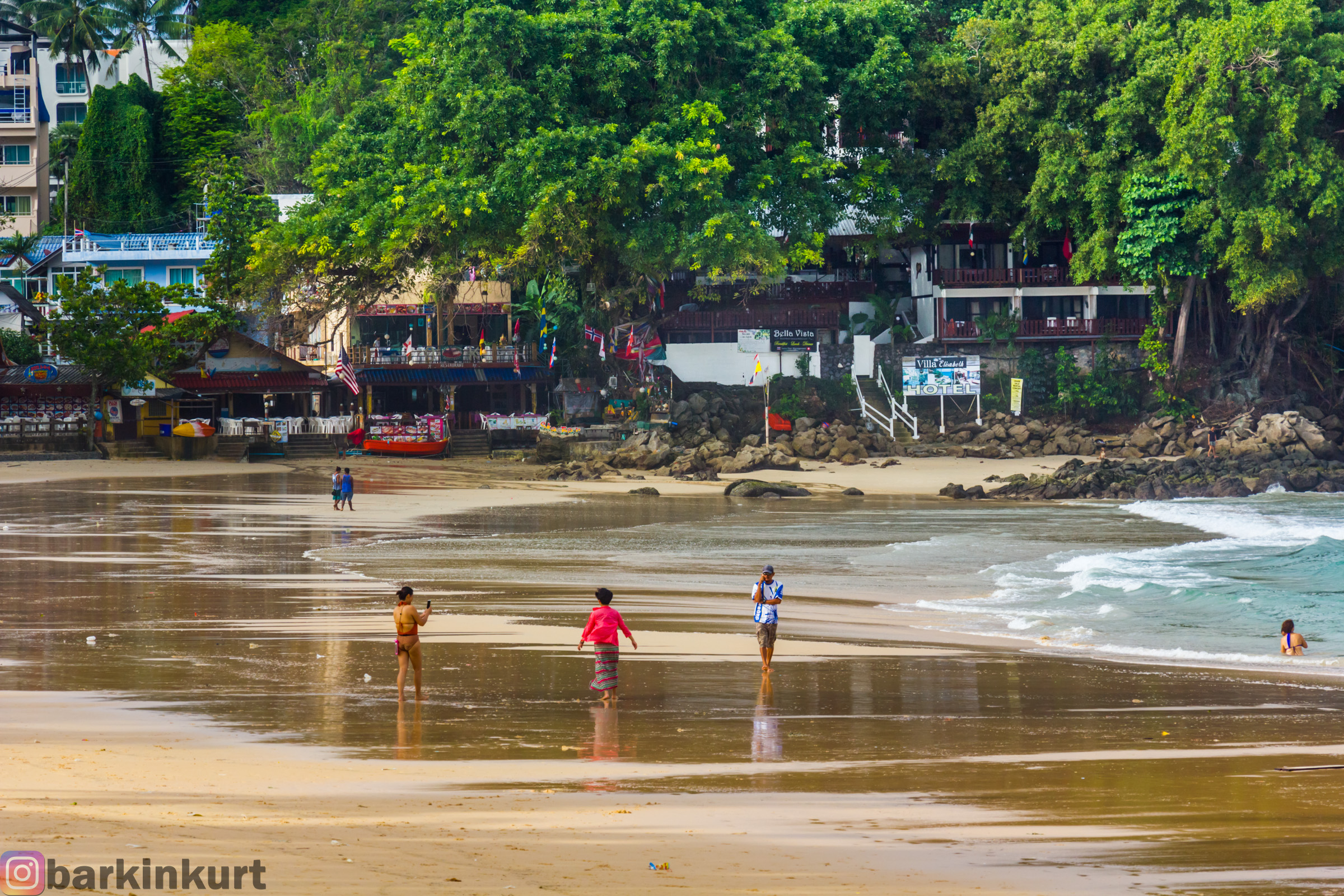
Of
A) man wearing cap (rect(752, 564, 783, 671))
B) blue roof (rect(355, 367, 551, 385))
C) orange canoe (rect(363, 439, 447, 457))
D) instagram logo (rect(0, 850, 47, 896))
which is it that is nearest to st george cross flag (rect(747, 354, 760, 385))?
blue roof (rect(355, 367, 551, 385))

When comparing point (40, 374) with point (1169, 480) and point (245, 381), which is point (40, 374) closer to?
point (245, 381)

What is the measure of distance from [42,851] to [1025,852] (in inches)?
228

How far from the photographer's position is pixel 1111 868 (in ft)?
25.1

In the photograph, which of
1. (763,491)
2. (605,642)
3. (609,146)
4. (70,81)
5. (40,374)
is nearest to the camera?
(605,642)

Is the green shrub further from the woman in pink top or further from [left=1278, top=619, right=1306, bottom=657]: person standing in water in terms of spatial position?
[left=1278, top=619, right=1306, bottom=657]: person standing in water

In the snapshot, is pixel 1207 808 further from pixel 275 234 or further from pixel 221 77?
pixel 221 77

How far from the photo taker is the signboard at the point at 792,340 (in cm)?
5259

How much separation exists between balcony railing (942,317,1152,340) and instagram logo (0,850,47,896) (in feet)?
158

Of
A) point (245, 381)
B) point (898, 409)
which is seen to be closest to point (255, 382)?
point (245, 381)

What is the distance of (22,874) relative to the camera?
659 cm

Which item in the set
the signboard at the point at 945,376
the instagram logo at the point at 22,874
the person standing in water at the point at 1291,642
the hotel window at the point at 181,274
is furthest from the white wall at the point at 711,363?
the instagram logo at the point at 22,874

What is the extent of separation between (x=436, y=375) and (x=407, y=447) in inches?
174

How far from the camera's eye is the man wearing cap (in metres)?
14.0

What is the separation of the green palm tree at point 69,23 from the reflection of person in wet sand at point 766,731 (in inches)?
2805
